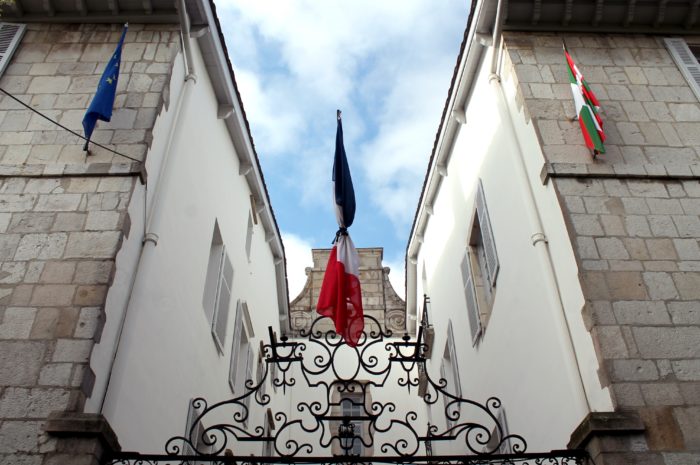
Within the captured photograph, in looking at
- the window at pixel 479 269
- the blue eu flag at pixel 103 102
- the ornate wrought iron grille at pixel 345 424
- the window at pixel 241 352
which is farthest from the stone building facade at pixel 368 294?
the blue eu flag at pixel 103 102

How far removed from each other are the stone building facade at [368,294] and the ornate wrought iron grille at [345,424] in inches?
21.0

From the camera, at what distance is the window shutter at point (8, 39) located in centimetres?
769

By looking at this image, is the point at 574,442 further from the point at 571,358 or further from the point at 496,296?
the point at 496,296

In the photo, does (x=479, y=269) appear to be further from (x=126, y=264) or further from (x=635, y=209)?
(x=126, y=264)

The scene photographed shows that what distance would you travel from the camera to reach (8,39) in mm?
7988

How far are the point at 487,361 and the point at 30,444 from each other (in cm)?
562

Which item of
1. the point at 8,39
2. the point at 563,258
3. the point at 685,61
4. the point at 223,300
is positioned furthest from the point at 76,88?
the point at 685,61

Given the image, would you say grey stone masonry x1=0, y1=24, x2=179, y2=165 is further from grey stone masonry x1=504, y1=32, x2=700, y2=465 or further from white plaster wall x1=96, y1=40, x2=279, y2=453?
grey stone masonry x1=504, y1=32, x2=700, y2=465

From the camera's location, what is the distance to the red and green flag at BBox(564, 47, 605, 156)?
21.4ft

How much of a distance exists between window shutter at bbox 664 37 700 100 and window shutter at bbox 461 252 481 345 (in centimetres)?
356

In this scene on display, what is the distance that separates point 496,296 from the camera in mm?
7988

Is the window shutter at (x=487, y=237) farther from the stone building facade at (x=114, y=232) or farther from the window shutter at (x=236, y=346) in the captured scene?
the window shutter at (x=236, y=346)

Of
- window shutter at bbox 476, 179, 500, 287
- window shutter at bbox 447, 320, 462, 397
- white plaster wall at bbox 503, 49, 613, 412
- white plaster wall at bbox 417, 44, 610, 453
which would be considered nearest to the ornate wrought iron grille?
window shutter at bbox 447, 320, 462, 397

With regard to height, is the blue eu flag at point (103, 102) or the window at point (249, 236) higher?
the window at point (249, 236)
